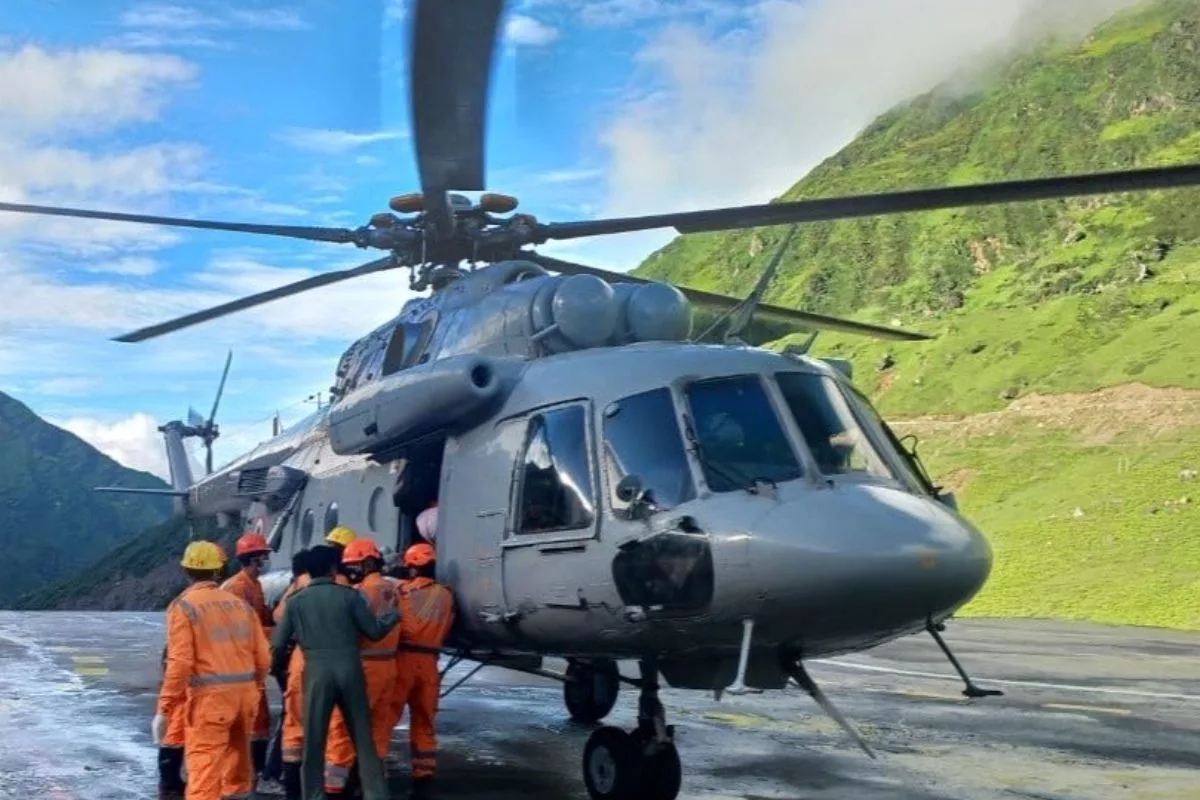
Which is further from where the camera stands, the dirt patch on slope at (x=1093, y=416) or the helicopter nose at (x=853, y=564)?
the dirt patch on slope at (x=1093, y=416)

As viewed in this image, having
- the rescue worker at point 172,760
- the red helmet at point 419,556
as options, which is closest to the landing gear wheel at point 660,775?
the red helmet at point 419,556

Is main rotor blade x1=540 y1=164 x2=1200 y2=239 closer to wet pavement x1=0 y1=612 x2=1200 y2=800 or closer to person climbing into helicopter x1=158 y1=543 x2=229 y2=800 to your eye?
wet pavement x1=0 y1=612 x2=1200 y2=800

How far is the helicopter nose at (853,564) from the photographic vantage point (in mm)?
6398

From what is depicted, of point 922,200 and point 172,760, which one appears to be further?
point 172,760

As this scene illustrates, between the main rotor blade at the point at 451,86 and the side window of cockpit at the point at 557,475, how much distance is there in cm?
172

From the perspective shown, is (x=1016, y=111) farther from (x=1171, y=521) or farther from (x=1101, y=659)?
(x=1101, y=659)

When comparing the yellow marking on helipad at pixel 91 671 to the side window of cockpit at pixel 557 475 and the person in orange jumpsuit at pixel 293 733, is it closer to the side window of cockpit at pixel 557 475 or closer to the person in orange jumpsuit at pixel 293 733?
the person in orange jumpsuit at pixel 293 733

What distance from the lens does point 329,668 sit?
7.29 m

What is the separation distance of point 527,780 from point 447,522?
1.92m

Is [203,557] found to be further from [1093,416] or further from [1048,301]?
[1048,301]

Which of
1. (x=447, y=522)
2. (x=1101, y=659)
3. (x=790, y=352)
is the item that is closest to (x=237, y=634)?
(x=447, y=522)

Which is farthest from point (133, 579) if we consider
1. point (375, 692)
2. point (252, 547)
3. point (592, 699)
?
point (375, 692)

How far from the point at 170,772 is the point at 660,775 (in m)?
3.11

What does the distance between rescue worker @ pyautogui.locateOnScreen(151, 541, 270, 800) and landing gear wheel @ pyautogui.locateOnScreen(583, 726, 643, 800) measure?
2.18 m
